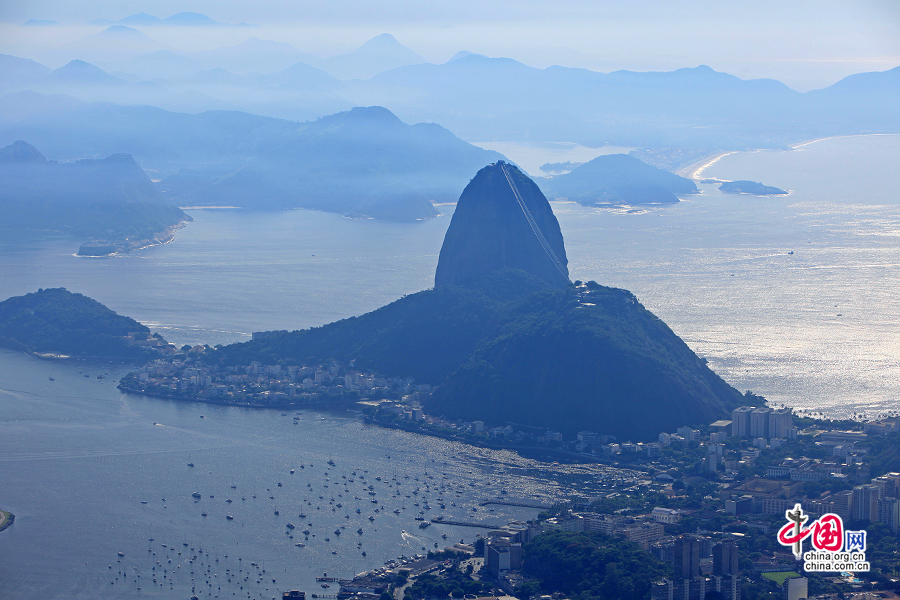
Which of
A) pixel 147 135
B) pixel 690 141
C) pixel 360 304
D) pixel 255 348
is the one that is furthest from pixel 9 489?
pixel 690 141

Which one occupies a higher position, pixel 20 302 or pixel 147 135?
pixel 147 135

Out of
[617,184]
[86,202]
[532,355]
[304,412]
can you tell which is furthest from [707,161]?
[304,412]

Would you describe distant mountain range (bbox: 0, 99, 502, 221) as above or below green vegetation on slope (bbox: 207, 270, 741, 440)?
above

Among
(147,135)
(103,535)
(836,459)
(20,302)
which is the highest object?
(147,135)

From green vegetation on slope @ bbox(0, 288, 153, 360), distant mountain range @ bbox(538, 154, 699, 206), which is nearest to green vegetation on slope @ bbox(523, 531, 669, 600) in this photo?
green vegetation on slope @ bbox(0, 288, 153, 360)

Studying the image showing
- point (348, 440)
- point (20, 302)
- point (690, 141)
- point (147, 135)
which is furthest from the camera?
point (690, 141)

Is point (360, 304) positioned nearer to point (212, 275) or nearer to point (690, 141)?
point (212, 275)

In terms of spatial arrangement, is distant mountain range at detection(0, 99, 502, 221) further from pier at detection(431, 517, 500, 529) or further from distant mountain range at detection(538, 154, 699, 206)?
pier at detection(431, 517, 500, 529)

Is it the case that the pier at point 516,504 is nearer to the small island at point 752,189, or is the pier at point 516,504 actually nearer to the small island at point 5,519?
the small island at point 5,519
